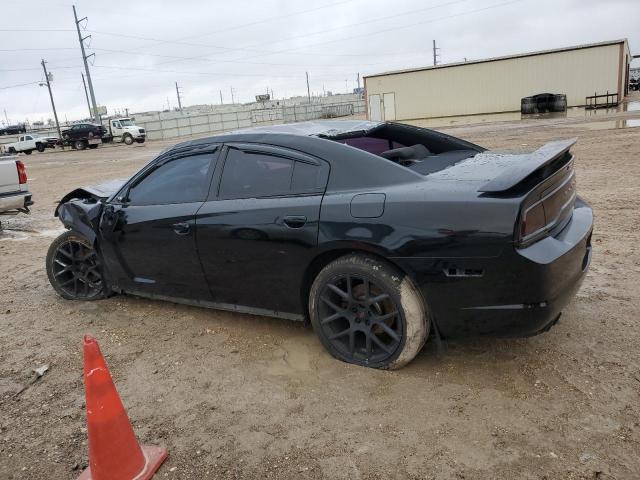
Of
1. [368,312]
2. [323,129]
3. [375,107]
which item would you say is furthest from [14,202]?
[375,107]

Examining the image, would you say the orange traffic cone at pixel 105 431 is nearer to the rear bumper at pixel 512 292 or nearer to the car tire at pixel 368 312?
the car tire at pixel 368 312

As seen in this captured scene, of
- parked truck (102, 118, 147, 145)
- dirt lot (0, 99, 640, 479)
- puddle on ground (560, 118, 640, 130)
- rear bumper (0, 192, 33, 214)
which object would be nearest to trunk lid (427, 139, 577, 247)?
dirt lot (0, 99, 640, 479)

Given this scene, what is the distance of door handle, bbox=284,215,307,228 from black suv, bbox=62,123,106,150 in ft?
124

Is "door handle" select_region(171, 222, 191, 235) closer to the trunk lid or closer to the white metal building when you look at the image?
the trunk lid

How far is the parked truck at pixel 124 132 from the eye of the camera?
37844mm

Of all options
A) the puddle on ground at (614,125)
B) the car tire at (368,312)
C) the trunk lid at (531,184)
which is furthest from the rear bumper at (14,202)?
the puddle on ground at (614,125)

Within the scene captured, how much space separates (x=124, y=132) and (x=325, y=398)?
3890 centimetres

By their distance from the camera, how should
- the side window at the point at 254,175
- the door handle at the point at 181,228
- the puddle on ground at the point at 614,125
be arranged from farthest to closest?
the puddle on ground at the point at 614,125 → the door handle at the point at 181,228 → the side window at the point at 254,175

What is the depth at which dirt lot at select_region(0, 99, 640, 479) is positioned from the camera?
2.48 metres

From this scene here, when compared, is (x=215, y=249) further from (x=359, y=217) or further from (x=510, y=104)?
(x=510, y=104)

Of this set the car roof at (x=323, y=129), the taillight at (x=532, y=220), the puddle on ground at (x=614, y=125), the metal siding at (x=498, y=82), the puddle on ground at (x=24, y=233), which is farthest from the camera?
the metal siding at (x=498, y=82)

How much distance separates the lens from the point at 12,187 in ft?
26.7

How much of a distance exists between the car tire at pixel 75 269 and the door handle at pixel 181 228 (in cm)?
126

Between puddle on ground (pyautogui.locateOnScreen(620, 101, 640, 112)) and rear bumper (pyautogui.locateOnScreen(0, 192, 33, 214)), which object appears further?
puddle on ground (pyautogui.locateOnScreen(620, 101, 640, 112))
